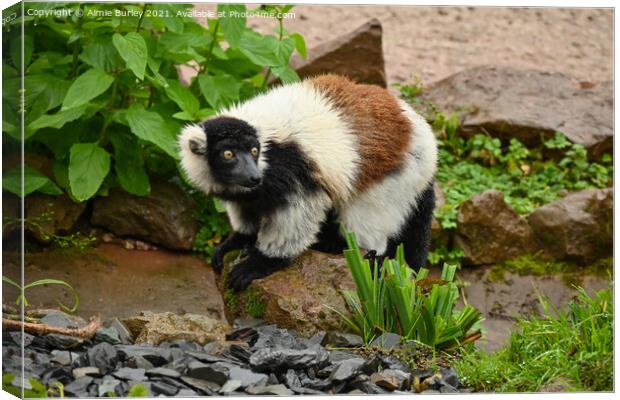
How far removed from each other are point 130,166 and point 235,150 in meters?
2.17

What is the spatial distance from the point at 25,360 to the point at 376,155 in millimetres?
2505

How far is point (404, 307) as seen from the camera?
5418 mm

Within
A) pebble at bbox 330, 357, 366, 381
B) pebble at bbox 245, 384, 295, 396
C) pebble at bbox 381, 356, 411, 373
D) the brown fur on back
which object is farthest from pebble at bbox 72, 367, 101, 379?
the brown fur on back

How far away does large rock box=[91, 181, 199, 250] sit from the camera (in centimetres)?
780

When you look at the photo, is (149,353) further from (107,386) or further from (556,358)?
(556,358)

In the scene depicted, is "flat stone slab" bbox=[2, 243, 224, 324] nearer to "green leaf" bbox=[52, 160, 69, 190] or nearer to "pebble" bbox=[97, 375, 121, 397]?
"green leaf" bbox=[52, 160, 69, 190]

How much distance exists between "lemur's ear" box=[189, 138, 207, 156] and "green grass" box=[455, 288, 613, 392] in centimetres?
197

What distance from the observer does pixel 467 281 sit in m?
8.42

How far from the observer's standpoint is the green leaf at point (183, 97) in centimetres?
713

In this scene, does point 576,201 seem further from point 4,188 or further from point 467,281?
point 4,188

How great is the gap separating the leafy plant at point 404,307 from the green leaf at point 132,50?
1.89 m

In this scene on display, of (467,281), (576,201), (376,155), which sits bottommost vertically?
(467,281)

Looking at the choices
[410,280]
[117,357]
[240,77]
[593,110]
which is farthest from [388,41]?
[117,357]

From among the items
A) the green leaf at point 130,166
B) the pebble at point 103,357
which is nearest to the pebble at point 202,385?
the pebble at point 103,357
